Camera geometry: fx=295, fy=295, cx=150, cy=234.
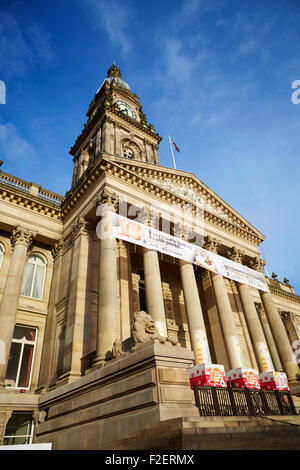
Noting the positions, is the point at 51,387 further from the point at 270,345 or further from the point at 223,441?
the point at 270,345

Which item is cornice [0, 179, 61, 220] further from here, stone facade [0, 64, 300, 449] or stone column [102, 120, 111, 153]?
stone column [102, 120, 111, 153]

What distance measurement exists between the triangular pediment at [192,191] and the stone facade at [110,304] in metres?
0.10

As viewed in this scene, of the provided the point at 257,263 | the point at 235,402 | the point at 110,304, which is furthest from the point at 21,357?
the point at 257,263

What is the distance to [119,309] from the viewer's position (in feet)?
56.6

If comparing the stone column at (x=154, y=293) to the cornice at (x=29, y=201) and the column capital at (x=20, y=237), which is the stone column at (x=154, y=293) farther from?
the cornice at (x=29, y=201)

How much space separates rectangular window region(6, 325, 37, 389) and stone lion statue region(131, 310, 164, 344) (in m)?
10.2

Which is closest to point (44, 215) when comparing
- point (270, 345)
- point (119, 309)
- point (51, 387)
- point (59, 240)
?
point (59, 240)

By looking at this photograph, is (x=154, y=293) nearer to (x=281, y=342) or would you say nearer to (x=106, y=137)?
(x=281, y=342)

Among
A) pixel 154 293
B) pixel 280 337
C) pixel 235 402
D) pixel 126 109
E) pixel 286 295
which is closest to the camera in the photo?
pixel 235 402

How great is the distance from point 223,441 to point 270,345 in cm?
2292

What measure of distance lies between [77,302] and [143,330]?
6.27m

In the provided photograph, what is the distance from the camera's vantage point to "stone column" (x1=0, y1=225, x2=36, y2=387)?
50.0 ft

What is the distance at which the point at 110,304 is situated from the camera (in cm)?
1354
